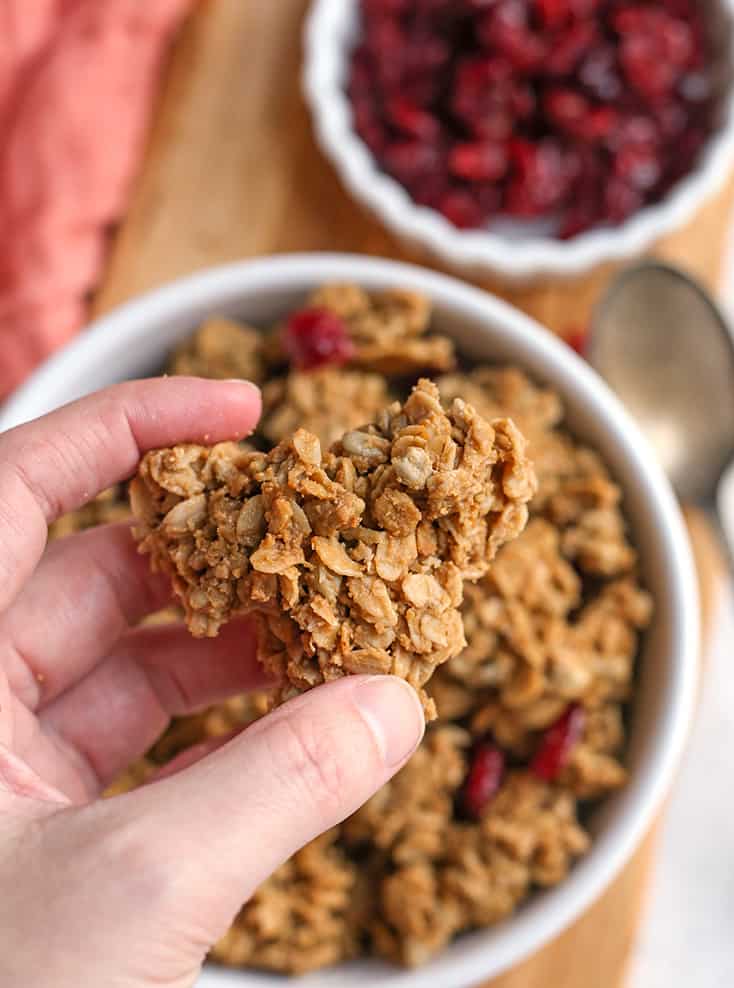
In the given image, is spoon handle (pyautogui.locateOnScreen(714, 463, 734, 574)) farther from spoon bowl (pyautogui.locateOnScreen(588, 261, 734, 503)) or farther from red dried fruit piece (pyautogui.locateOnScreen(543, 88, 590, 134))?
red dried fruit piece (pyautogui.locateOnScreen(543, 88, 590, 134))

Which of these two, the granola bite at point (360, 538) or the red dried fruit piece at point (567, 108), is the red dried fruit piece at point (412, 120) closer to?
the red dried fruit piece at point (567, 108)

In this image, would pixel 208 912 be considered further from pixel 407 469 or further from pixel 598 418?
pixel 598 418

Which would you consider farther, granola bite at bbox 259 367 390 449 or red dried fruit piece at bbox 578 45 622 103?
red dried fruit piece at bbox 578 45 622 103

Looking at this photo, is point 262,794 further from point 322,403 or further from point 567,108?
point 567,108

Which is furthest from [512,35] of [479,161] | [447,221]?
[447,221]

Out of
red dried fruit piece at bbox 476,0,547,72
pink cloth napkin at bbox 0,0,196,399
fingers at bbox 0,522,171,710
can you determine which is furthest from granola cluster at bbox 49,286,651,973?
red dried fruit piece at bbox 476,0,547,72

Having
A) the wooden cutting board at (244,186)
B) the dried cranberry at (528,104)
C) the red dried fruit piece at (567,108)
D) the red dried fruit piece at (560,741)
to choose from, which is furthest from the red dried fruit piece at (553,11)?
the red dried fruit piece at (560,741)
